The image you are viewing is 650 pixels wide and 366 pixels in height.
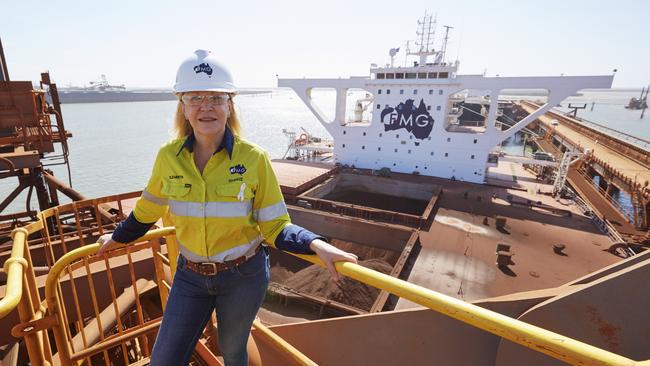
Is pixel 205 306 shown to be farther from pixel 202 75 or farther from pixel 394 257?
pixel 394 257

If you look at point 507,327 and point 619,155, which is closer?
point 507,327

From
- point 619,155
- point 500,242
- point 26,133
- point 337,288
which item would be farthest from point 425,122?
point 619,155

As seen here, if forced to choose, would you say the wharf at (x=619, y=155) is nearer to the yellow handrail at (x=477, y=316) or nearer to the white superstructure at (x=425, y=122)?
the white superstructure at (x=425, y=122)

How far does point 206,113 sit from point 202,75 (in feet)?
0.75

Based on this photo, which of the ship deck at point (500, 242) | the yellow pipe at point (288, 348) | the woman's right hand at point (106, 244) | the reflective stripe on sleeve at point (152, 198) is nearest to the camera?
the reflective stripe on sleeve at point (152, 198)

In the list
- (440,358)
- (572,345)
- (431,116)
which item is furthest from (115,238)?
(431,116)

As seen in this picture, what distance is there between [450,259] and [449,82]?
11.9 m

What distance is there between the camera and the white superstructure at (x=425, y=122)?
17.9m

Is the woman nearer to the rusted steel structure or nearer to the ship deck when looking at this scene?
the ship deck

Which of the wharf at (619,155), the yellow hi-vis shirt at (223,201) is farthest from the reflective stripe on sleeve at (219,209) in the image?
the wharf at (619,155)

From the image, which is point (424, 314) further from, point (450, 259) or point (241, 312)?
point (450, 259)

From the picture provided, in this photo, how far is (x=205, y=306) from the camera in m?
2.13

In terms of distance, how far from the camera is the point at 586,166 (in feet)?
91.0

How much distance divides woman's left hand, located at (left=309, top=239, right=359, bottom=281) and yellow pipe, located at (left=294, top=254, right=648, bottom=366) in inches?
1.8
